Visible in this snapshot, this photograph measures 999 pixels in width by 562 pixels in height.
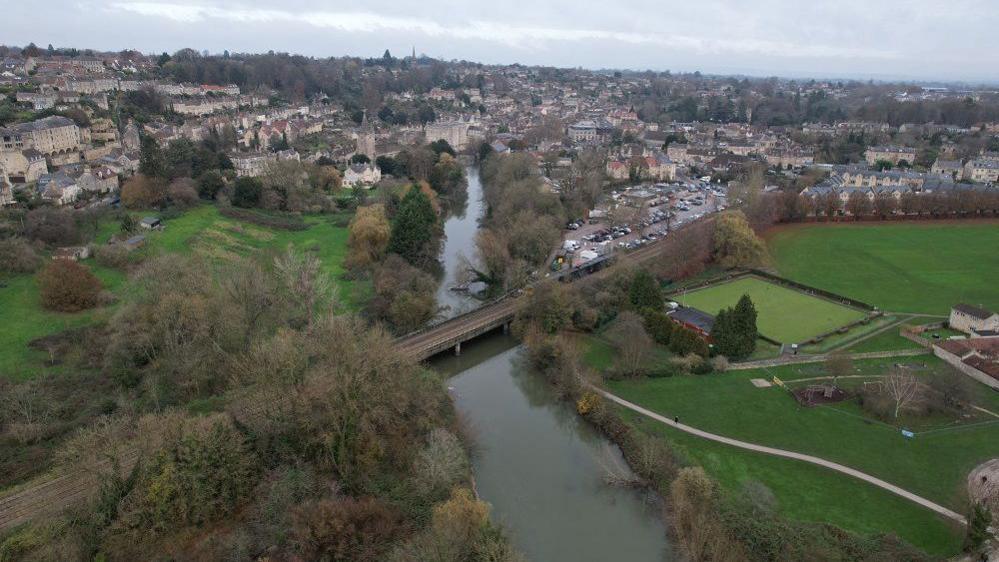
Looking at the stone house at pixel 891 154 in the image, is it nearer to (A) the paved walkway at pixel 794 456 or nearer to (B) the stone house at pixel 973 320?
(B) the stone house at pixel 973 320

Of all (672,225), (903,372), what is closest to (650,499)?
(903,372)

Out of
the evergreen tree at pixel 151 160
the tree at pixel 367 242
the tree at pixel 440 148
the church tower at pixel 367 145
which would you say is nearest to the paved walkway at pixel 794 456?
the tree at pixel 367 242

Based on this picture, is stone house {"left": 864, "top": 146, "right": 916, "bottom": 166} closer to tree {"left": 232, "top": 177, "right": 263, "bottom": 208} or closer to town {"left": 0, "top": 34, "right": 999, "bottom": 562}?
town {"left": 0, "top": 34, "right": 999, "bottom": 562}

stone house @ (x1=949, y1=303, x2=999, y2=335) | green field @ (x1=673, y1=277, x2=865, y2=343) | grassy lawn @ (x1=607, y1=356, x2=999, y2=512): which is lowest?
grassy lawn @ (x1=607, y1=356, x2=999, y2=512)

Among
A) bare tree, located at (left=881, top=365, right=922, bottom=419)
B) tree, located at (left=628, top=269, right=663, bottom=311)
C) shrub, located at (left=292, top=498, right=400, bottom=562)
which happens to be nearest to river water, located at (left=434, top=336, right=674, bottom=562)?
shrub, located at (left=292, top=498, right=400, bottom=562)

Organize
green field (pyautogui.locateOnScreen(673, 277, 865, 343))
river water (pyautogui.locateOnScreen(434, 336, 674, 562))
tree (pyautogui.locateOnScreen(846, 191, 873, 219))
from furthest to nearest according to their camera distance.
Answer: tree (pyautogui.locateOnScreen(846, 191, 873, 219))
green field (pyautogui.locateOnScreen(673, 277, 865, 343))
river water (pyautogui.locateOnScreen(434, 336, 674, 562))

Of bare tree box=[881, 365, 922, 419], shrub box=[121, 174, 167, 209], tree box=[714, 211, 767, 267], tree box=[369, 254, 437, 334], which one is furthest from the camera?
shrub box=[121, 174, 167, 209]

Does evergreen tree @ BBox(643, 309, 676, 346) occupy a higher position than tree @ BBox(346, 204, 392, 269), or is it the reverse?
tree @ BBox(346, 204, 392, 269)

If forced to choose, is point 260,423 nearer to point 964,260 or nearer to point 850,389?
point 850,389
